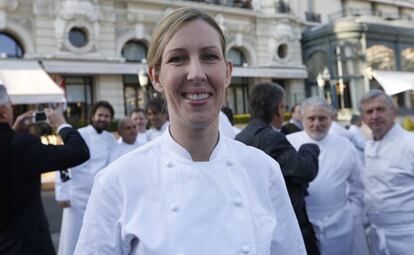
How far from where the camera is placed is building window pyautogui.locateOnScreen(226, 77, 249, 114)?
2547cm

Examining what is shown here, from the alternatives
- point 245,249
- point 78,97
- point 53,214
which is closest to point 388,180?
point 245,249

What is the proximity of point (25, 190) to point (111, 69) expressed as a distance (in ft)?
58.5

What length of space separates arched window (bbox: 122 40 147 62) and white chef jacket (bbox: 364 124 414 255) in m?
19.4

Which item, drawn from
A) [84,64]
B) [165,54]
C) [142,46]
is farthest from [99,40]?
[165,54]

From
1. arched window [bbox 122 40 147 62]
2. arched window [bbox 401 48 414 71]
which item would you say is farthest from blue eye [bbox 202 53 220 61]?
arched window [bbox 401 48 414 71]

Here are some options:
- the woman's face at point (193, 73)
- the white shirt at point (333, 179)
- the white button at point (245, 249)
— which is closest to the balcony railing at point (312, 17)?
the white shirt at point (333, 179)

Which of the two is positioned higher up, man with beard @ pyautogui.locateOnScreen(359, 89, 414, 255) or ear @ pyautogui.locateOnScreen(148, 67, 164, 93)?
ear @ pyautogui.locateOnScreen(148, 67, 164, 93)

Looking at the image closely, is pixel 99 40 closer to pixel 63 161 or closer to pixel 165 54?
pixel 63 161

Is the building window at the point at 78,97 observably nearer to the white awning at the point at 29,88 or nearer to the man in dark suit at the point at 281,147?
the white awning at the point at 29,88

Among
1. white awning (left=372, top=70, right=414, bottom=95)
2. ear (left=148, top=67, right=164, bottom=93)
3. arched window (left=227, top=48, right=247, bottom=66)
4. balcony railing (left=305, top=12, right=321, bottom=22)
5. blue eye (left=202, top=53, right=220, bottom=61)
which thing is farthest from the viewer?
balcony railing (left=305, top=12, right=321, bottom=22)

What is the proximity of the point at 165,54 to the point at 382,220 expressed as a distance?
9.32 feet

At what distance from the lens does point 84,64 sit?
63.4ft

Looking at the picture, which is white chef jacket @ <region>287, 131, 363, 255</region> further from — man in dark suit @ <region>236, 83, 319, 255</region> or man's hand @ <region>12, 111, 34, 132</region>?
man's hand @ <region>12, 111, 34, 132</region>

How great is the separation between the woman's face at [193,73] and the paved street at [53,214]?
5.28 meters
